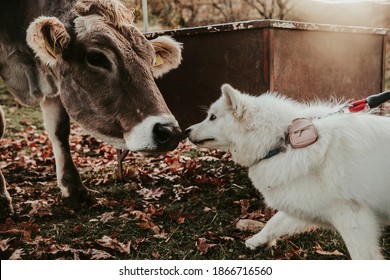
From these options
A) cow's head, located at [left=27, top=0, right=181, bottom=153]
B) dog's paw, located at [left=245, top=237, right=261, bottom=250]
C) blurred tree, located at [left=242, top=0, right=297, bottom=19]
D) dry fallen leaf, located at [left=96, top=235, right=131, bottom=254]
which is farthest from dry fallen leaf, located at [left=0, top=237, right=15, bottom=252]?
blurred tree, located at [left=242, top=0, right=297, bottom=19]

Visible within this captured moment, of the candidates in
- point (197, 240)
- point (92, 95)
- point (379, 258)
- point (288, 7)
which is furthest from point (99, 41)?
point (288, 7)

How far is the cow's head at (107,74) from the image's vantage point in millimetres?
2904

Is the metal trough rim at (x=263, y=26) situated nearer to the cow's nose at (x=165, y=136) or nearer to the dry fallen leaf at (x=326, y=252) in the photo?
the cow's nose at (x=165, y=136)

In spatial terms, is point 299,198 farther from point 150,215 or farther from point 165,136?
point 150,215

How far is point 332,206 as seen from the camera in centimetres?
242

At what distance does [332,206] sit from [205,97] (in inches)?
61.7

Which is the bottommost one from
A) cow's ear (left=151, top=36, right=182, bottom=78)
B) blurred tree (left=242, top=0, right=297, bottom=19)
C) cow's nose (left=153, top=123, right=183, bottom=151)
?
cow's nose (left=153, top=123, right=183, bottom=151)

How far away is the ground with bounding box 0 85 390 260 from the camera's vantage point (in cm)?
284

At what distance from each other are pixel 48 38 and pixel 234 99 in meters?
1.38

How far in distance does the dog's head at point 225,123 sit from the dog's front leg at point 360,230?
0.76 meters

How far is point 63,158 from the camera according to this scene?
3.83 m

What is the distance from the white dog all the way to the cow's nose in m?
0.19

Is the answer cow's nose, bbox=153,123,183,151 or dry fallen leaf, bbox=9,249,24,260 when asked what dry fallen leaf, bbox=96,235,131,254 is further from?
cow's nose, bbox=153,123,183,151
